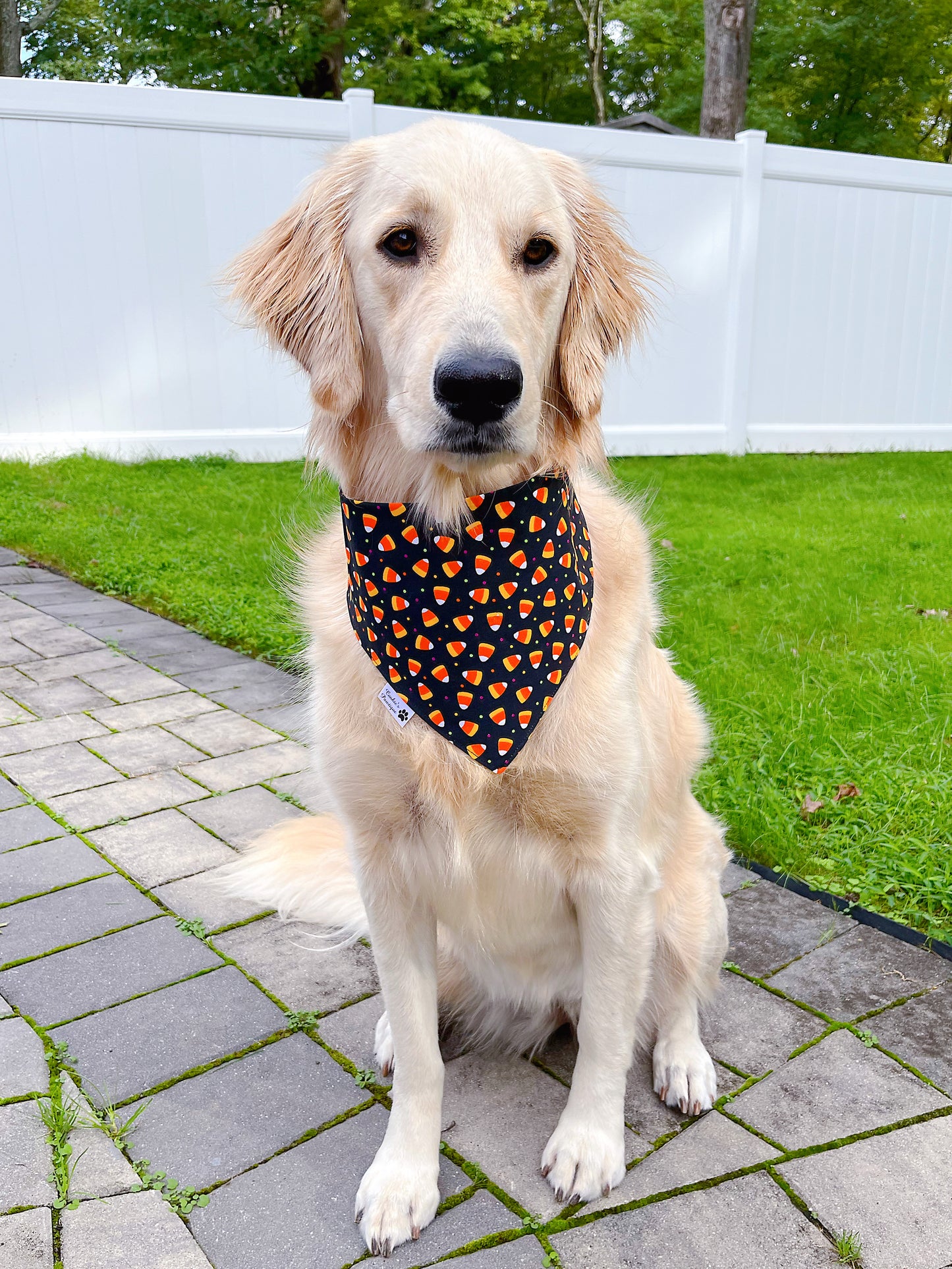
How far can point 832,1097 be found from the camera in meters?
1.97

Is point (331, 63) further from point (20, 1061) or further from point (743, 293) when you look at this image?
point (20, 1061)

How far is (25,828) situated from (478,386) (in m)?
2.27

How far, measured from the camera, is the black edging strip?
244 centimetres

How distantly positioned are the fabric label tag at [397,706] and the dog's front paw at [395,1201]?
0.80 meters

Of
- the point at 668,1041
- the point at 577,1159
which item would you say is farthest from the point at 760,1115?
the point at 577,1159

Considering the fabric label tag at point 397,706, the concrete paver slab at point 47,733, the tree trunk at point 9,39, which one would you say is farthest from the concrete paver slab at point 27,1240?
the tree trunk at point 9,39

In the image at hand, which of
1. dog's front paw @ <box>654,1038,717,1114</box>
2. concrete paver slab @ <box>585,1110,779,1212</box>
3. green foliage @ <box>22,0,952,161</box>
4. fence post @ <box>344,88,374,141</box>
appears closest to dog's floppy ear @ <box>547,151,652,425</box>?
dog's front paw @ <box>654,1038,717,1114</box>

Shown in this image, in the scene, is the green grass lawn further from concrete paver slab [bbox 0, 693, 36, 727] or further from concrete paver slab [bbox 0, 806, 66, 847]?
concrete paver slab [bbox 0, 806, 66, 847]

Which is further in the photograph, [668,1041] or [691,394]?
[691,394]

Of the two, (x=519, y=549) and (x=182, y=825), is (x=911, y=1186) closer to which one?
(x=519, y=549)

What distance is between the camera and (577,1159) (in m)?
1.78

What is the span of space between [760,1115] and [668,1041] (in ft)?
0.74

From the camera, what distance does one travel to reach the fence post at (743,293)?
28.4 ft

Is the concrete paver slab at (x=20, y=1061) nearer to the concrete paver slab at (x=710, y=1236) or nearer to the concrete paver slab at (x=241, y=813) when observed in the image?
the concrete paver slab at (x=241, y=813)
